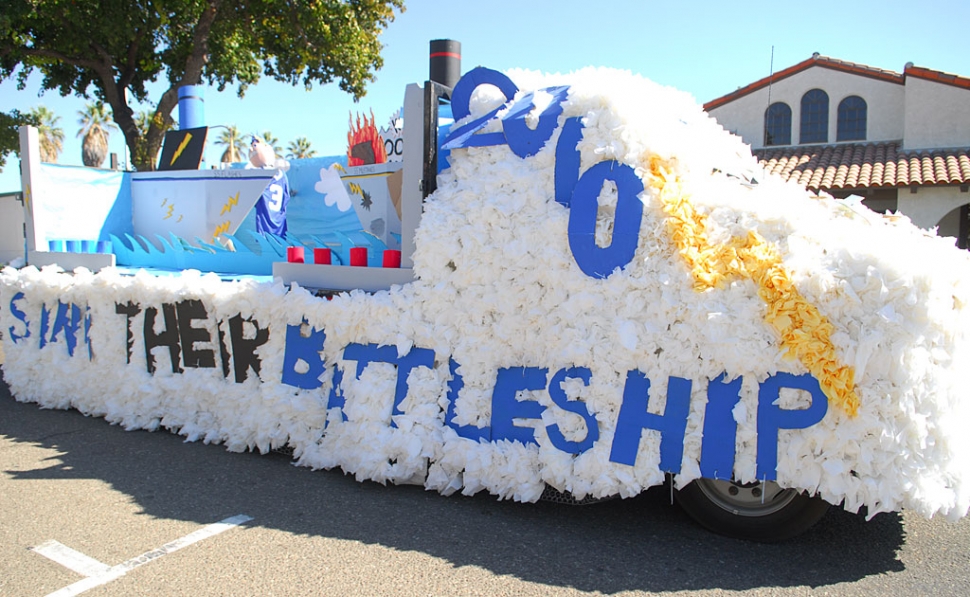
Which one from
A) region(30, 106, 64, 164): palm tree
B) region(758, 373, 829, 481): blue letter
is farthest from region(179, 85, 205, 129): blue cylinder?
region(30, 106, 64, 164): palm tree

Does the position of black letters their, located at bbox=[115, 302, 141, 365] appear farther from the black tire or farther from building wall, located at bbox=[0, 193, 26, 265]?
building wall, located at bbox=[0, 193, 26, 265]

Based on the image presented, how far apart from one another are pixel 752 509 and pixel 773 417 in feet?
1.83

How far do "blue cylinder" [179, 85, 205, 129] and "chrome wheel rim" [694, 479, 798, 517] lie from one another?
268 inches

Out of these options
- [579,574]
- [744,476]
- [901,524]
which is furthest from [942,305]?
[579,574]

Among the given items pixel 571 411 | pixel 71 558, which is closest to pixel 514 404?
pixel 571 411

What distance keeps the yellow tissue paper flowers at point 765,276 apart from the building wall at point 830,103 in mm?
16783

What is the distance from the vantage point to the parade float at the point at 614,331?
290cm

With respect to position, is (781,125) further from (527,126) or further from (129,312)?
(129,312)

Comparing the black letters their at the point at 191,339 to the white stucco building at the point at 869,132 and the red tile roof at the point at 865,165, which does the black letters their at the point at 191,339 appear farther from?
the white stucco building at the point at 869,132

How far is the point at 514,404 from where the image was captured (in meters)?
3.63

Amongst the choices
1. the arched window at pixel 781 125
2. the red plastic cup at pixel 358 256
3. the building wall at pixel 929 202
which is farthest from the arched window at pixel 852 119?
the red plastic cup at pixel 358 256

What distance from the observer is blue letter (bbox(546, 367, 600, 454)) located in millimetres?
3391

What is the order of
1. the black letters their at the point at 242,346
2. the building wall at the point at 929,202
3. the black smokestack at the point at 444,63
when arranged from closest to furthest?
1. the black letters their at the point at 242,346
2. the black smokestack at the point at 444,63
3. the building wall at the point at 929,202

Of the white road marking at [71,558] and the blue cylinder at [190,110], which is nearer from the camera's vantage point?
the white road marking at [71,558]
